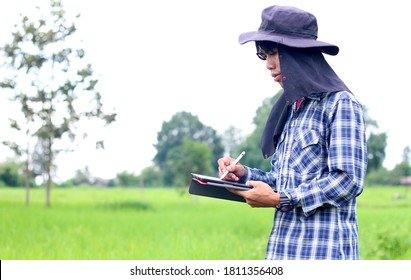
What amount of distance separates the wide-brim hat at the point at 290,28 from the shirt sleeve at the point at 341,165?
0.78 feet

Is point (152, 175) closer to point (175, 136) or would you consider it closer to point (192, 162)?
point (175, 136)

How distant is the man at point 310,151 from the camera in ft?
6.11

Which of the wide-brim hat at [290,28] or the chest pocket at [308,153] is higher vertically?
the wide-brim hat at [290,28]

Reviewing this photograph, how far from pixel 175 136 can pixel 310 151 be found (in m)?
22.2

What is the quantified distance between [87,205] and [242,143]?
253 inches

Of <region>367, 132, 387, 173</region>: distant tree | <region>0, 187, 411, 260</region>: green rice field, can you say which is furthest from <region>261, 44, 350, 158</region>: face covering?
<region>367, 132, 387, 173</region>: distant tree

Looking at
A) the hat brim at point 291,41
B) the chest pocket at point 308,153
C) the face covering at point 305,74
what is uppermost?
the hat brim at point 291,41

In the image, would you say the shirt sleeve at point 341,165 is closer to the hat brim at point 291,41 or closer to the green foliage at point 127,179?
the hat brim at point 291,41

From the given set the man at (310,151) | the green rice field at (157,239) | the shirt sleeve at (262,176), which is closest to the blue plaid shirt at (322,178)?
the man at (310,151)

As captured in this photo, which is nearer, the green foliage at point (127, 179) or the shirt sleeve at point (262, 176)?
the shirt sleeve at point (262, 176)

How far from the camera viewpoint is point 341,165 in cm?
184

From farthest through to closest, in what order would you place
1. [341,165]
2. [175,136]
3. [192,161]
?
[175,136], [192,161], [341,165]

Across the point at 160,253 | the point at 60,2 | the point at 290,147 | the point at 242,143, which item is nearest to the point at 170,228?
the point at 160,253

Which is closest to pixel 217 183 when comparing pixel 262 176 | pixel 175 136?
pixel 262 176
